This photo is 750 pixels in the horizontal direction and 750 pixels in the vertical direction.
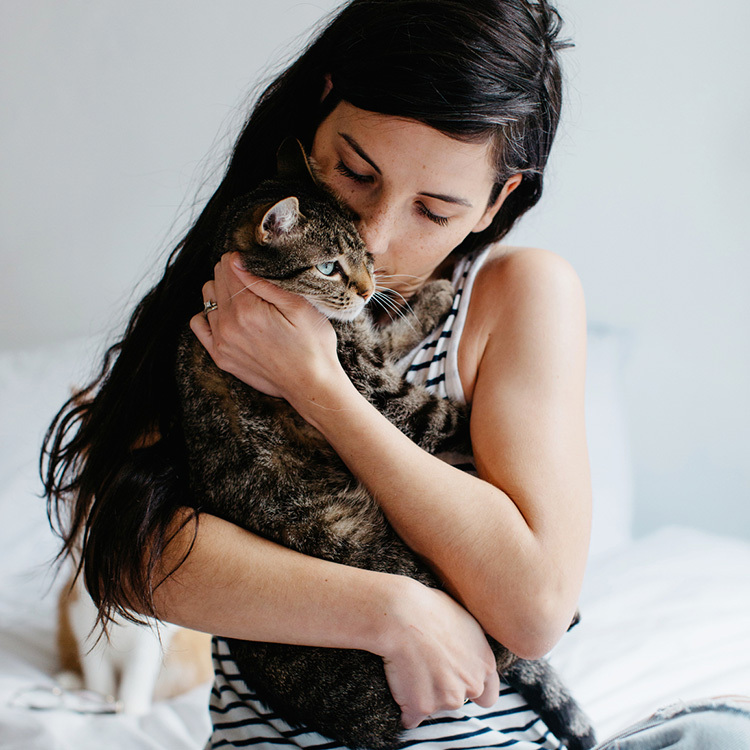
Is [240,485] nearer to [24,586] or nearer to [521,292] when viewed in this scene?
[521,292]

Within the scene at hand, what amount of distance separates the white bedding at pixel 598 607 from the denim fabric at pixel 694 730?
0.67m

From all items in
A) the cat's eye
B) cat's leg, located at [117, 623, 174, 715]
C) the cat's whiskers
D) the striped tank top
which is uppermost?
the cat's eye

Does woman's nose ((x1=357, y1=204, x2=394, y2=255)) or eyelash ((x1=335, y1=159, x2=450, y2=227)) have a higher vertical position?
eyelash ((x1=335, y1=159, x2=450, y2=227))

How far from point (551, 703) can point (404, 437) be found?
52 cm

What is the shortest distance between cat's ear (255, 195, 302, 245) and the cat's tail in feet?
2.72

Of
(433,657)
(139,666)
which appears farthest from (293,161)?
(139,666)

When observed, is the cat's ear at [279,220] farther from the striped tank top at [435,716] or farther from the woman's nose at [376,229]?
the striped tank top at [435,716]

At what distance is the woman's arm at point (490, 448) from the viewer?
3.07 ft

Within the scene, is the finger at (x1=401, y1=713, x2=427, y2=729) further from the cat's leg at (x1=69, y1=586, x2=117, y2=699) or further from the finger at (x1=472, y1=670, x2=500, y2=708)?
the cat's leg at (x1=69, y1=586, x2=117, y2=699)

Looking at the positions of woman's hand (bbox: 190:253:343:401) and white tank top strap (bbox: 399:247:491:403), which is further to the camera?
white tank top strap (bbox: 399:247:491:403)

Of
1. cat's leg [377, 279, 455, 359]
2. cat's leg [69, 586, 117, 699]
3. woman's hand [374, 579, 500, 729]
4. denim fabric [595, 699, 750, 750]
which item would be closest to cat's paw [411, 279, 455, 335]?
cat's leg [377, 279, 455, 359]

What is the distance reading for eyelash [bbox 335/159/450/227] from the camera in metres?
1.03

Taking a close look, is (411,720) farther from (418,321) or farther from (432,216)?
(432,216)

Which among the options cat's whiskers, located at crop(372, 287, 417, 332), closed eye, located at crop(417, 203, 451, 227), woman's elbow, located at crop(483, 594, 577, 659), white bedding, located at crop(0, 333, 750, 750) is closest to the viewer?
woman's elbow, located at crop(483, 594, 577, 659)
